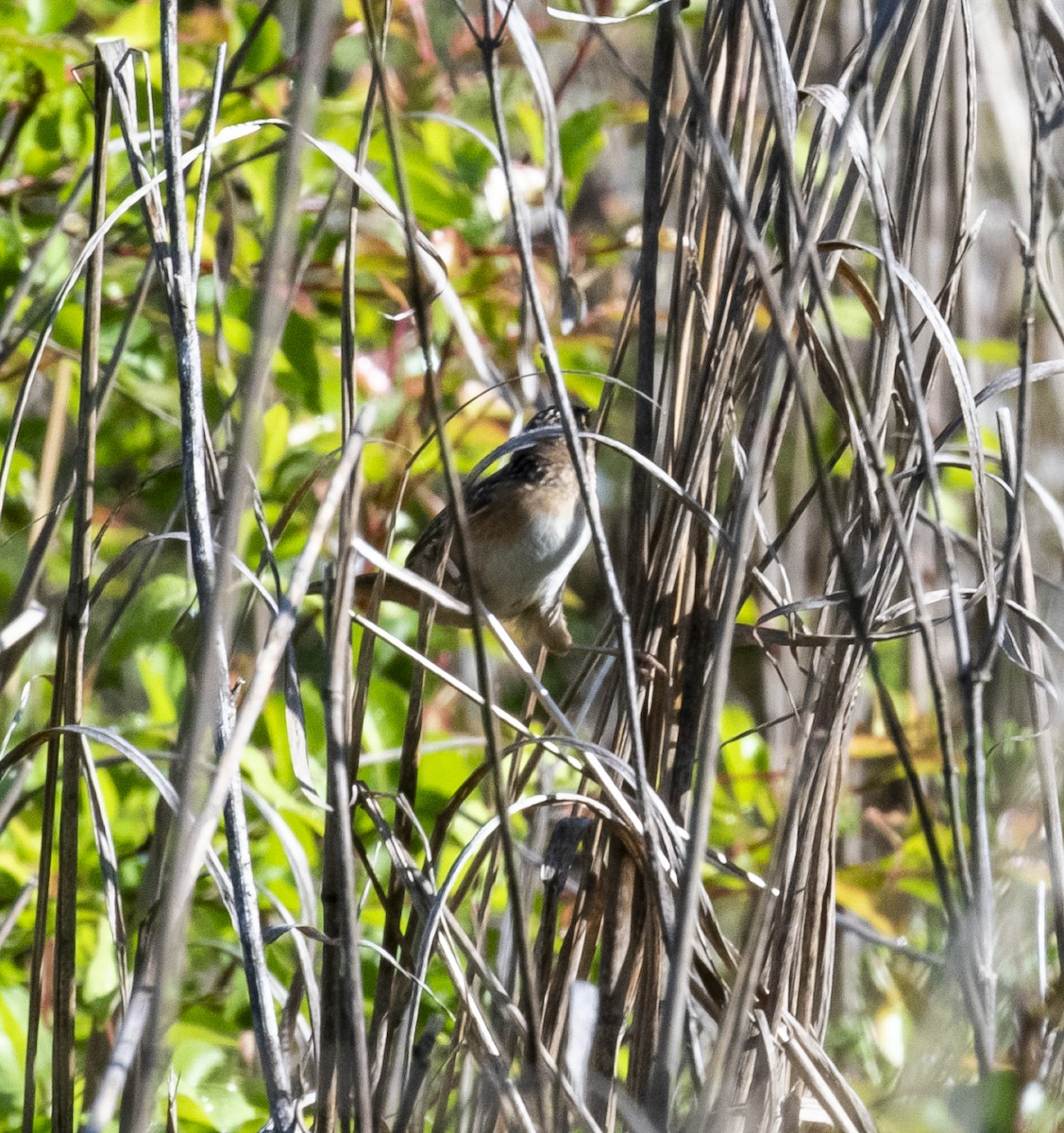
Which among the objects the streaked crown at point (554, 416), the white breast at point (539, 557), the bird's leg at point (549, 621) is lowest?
the bird's leg at point (549, 621)

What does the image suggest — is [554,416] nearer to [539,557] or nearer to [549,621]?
[539,557]

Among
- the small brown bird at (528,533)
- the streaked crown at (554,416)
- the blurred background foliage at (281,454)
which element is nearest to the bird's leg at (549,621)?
the small brown bird at (528,533)

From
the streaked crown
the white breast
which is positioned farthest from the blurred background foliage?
the white breast

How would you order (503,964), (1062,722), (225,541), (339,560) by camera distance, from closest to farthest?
(225,541) < (339,560) < (1062,722) < (503,964)

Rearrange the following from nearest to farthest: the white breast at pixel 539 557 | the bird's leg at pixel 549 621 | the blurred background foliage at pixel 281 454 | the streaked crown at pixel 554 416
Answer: the blurred background foliage at pixel 281 454, the streaked crown at pixel 554 416, the white breast at pixel 539 557, the bird's leg at pixel 549 621

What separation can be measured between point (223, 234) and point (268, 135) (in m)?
0.21

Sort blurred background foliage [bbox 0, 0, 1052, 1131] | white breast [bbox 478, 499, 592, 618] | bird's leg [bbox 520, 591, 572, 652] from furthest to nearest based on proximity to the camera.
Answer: bird's leg [bbox 520, 591, 572, 652]
white breast [bbox 478, 499, 592, 618]
blurred background foliage [bbox 0, 0, 1052, 1131]

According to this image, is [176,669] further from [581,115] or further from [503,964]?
[581,115]

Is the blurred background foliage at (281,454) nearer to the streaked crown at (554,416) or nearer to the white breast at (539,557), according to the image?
the streaked crown at (554,416)

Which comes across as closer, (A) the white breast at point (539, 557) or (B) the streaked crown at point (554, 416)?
(B) the streaked crown at point (554, 416)

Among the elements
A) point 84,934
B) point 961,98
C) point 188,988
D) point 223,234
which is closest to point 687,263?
point 961,98

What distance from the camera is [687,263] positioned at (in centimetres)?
118

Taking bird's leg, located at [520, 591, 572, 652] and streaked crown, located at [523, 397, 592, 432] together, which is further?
bird's leg, located at [520, 591, 572, 652]

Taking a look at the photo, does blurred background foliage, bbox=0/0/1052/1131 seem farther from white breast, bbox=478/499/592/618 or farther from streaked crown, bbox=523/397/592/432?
white breast, bbox=478/499/592/618
